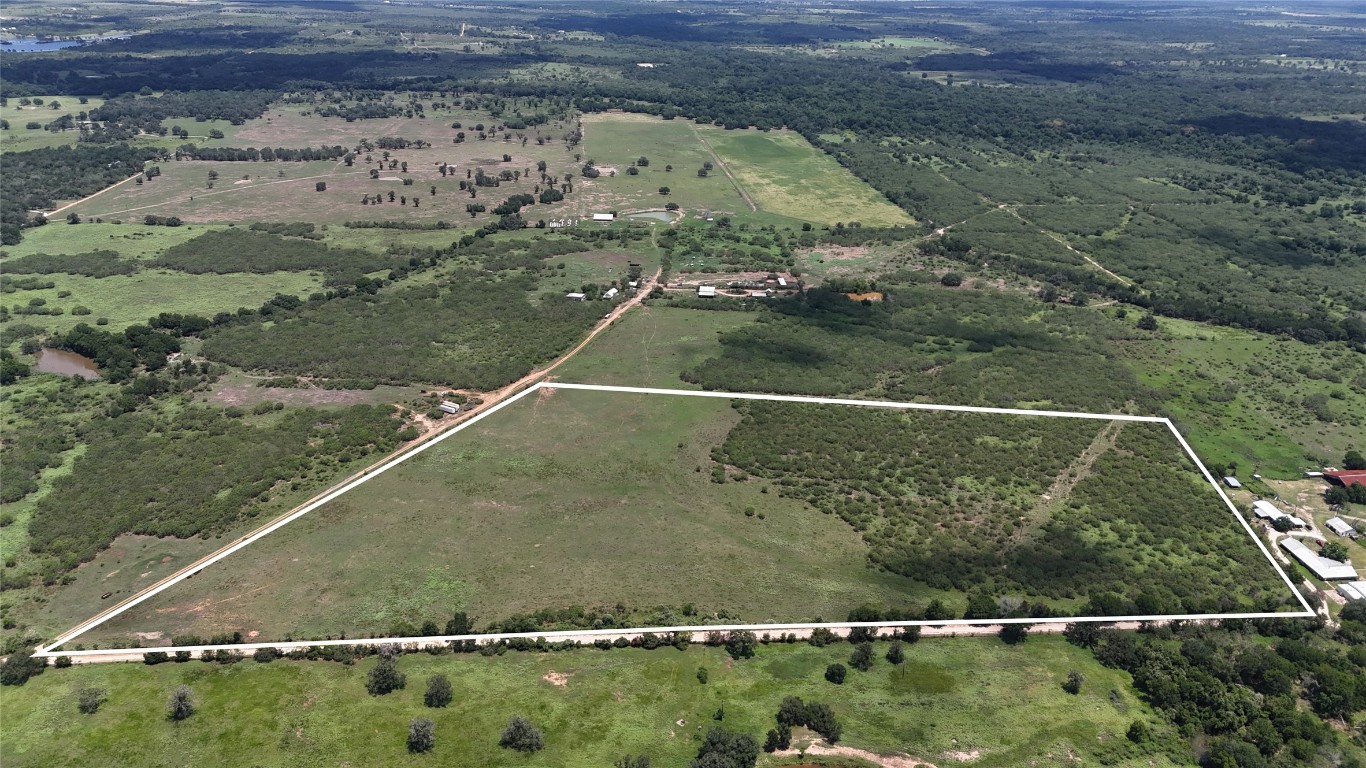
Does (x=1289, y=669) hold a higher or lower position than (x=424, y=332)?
lower

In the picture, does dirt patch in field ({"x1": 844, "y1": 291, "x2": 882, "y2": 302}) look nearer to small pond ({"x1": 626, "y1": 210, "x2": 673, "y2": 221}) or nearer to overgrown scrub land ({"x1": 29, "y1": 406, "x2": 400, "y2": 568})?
small pond ({"x1": 626, "y1": 210, "x2": 673, "y2": 221})

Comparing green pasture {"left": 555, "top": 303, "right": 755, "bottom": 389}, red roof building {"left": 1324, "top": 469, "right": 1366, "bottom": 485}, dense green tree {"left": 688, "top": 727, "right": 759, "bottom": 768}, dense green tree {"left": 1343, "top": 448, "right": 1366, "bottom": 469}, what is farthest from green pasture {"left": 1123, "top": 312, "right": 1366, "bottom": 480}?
dense green tree {"left": 688, "top": 727, "right": 759, "bottom": 768}

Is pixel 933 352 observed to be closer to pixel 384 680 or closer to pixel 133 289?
pixel 384 680

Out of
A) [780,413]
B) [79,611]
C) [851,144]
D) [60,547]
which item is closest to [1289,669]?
[780,413]

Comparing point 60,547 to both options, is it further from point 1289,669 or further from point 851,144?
point 851,144

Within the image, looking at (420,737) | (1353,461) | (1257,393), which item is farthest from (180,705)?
(1257,393)

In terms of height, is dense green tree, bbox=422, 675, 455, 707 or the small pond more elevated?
the small pond
